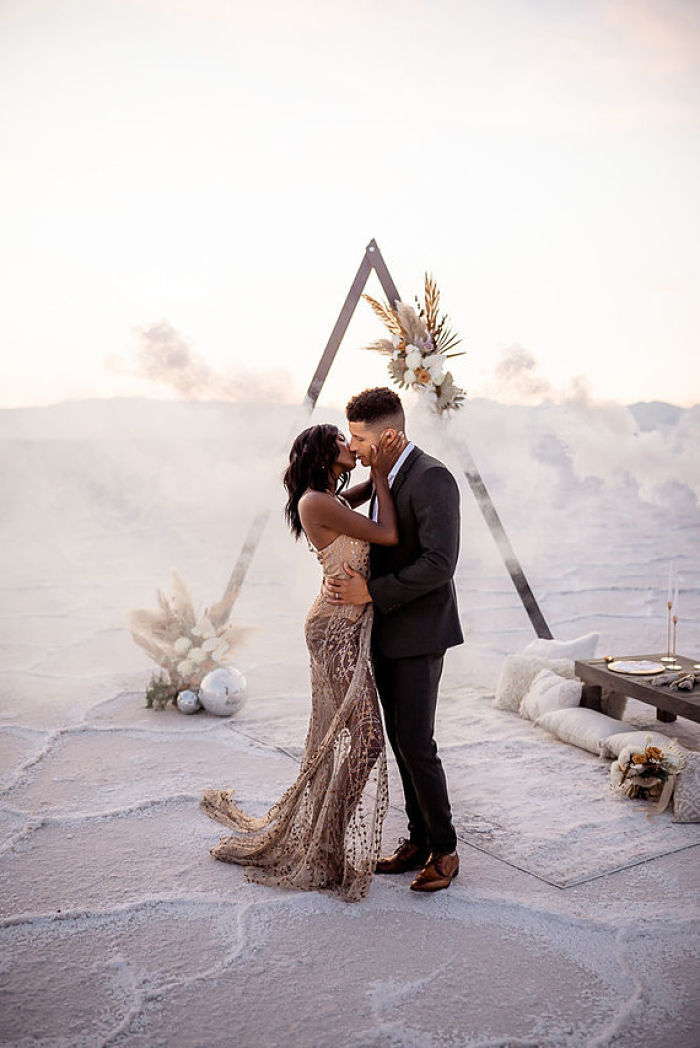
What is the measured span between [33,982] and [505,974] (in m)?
1.25

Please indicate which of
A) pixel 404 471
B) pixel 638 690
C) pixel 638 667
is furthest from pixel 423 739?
pixel 638 667

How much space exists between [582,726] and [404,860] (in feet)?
5.11

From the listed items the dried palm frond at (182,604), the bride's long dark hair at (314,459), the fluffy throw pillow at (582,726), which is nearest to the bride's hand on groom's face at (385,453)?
the bride's long dark hair at (314,459)

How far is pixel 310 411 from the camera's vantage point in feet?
17.3

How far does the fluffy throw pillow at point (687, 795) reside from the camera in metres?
3.51

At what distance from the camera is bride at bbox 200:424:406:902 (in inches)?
115

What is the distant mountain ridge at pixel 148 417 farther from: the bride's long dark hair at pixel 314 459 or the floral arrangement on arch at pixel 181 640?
the bride's long dark hair at pixel 314 459

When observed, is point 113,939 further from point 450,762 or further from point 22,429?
point 22,429

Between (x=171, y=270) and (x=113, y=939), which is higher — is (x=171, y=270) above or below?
above

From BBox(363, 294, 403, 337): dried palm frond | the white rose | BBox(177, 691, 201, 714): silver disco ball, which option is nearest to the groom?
the white rose

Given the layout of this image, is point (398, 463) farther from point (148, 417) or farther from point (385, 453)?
point (148, 417)

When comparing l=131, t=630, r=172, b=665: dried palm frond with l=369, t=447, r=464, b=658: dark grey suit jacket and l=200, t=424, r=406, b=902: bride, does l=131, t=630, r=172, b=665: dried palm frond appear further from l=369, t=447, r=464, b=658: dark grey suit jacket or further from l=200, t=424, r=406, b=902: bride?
l=369, t=447, r=464, b=658: dark grey suit jacket

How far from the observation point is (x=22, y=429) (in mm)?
7137

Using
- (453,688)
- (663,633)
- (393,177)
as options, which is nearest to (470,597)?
(663,633)
